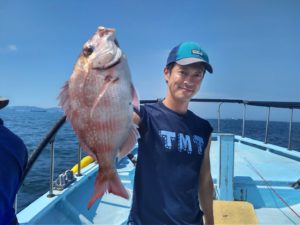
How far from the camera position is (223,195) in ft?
12.4

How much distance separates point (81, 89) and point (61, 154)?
11.9m

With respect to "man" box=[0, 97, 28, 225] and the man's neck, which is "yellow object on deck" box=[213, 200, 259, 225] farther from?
"man" box=[0, 97, 28, 225]

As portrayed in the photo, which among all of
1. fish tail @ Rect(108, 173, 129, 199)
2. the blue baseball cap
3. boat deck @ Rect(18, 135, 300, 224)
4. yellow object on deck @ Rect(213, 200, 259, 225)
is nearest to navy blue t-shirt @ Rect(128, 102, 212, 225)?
the blue baseball cap

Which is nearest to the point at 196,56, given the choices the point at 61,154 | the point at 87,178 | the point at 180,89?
the point at 180,89

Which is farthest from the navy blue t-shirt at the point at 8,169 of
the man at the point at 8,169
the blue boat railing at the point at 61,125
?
the blue boat railing at the point at 61,125

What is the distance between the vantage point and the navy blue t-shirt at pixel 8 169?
1576 mm

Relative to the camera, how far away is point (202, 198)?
213 cm

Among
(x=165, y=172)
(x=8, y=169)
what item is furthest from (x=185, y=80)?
(x=8, y=169)

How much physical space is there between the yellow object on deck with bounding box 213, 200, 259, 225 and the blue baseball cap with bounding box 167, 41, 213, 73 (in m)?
1.61

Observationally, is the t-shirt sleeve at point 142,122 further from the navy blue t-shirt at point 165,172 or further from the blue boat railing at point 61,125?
the blue boat railing at point 61,125

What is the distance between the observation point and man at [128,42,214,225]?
1.76 metres

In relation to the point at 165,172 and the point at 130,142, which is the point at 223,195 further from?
the point at 130,142

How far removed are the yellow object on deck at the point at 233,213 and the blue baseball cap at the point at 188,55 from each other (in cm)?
161

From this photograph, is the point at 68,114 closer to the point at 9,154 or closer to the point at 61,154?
the point at 9,154
